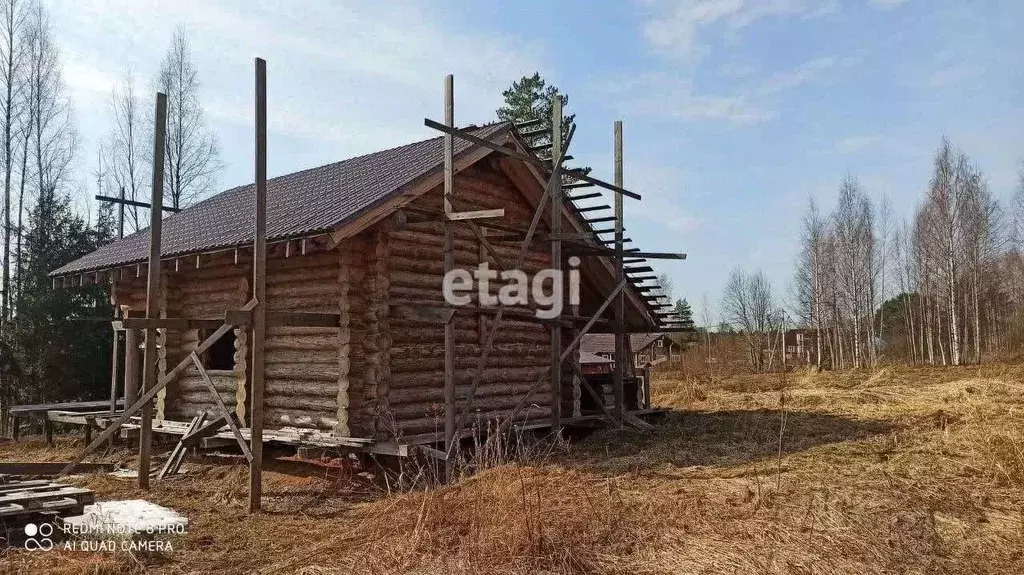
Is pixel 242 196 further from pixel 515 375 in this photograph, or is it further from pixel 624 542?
pixel 624 542

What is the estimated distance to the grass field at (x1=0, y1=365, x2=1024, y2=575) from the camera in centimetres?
570

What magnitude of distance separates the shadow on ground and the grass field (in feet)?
0.26

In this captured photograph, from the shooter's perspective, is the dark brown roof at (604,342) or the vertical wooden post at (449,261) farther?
the dark brown roof at (604,342)

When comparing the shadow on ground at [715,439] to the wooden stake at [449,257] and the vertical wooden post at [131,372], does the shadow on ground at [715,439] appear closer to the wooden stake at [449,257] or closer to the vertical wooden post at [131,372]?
the wooden stake at [449,257]

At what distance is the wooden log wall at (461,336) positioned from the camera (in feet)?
36.5

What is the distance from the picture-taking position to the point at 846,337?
42.6 m

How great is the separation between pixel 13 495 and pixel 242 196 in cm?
1081

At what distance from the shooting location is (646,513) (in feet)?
23.7

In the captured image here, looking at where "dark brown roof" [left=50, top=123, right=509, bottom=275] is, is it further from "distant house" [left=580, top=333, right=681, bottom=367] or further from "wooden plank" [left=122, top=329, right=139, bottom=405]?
"distant house" [left=580, top=333, right=681, bottom=367]

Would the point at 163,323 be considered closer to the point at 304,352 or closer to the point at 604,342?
the point at 304,352

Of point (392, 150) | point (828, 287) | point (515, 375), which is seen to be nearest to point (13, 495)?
point (515, 375)

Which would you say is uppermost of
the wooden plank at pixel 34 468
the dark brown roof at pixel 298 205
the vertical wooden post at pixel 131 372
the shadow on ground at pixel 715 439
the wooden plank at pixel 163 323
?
the dark brown roof at pixel 298 205

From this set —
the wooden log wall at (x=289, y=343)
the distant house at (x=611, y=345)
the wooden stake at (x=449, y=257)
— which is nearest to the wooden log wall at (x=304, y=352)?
the wooden log wall at (x=289, y=343)

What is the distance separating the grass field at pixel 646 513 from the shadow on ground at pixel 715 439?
0.26 feet
